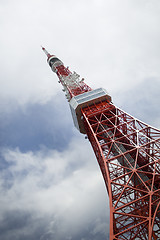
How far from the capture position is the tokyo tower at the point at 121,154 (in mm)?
13755

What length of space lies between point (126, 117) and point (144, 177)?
8.39 metres

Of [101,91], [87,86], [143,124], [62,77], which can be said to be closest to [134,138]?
[143,124]

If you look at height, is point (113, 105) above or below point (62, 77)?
below

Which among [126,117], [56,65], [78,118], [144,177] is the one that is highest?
[56,65]

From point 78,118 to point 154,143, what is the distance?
485 inches

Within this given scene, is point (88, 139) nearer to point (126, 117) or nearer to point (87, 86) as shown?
A: point (126, 117)

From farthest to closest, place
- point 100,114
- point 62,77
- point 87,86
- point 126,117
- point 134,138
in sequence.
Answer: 1. point 62,77
2. point 87,86
3. point 100,114
4. point 126,117
5. point 134,138

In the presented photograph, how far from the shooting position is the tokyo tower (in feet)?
45.1

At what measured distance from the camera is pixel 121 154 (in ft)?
57.1

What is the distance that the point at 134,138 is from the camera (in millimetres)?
20734

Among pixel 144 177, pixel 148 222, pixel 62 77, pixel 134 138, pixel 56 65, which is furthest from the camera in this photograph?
pixel 56 65

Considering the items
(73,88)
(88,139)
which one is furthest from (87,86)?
(88,139)

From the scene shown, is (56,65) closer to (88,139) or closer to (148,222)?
(88,139)

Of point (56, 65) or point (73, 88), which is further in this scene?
point (56, 65)
